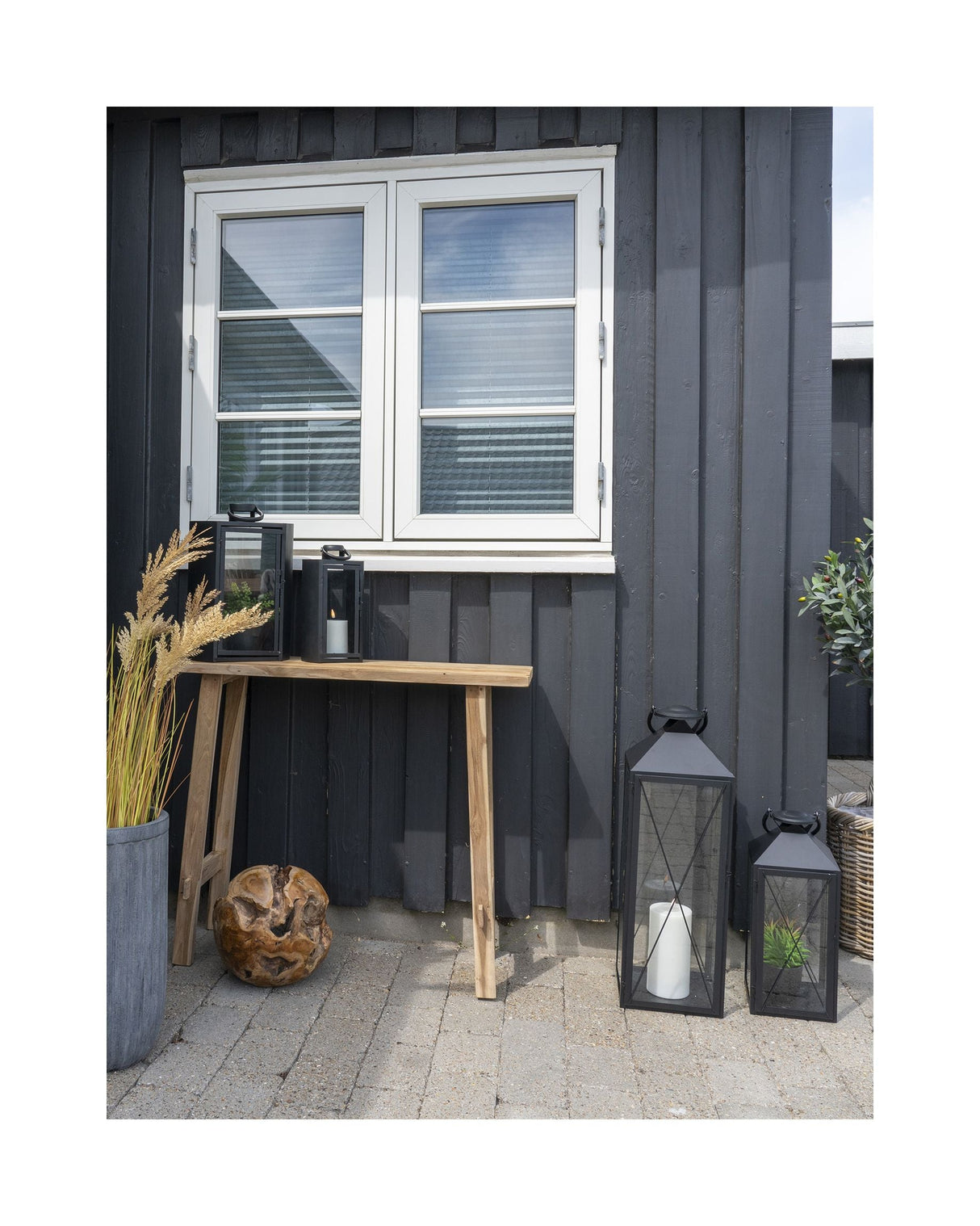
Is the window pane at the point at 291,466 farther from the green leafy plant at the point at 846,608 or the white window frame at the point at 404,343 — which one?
the green leafy plant at the point at 846,608

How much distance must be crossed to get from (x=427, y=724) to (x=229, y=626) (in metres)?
0.73

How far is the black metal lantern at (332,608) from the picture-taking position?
202 cm

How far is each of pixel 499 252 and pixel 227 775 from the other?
175 cm

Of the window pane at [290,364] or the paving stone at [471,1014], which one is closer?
the paving stone at [471,1014]

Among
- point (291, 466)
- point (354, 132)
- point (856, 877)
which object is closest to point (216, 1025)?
point (291, 466)

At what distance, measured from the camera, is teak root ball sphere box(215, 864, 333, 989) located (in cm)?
189

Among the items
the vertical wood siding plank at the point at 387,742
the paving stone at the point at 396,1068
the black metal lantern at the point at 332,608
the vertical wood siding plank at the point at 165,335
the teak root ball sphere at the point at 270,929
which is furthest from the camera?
the vertical wood siding plank at the point at 165,335

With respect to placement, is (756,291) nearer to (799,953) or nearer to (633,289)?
(633,289)

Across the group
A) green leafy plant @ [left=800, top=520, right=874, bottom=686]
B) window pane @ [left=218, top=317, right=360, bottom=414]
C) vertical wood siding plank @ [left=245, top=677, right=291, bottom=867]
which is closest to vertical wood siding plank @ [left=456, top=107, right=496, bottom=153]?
window pane @ [left=218, top=317, right=360, bottom=414]

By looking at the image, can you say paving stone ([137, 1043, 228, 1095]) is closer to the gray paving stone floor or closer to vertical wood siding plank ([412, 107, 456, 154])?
the gray paving stone floor

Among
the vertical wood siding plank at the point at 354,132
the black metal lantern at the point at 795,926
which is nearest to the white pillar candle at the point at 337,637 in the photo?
the black metal lantern at the point at 795,926

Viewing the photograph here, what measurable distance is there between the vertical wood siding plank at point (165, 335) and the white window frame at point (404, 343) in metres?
0.05
